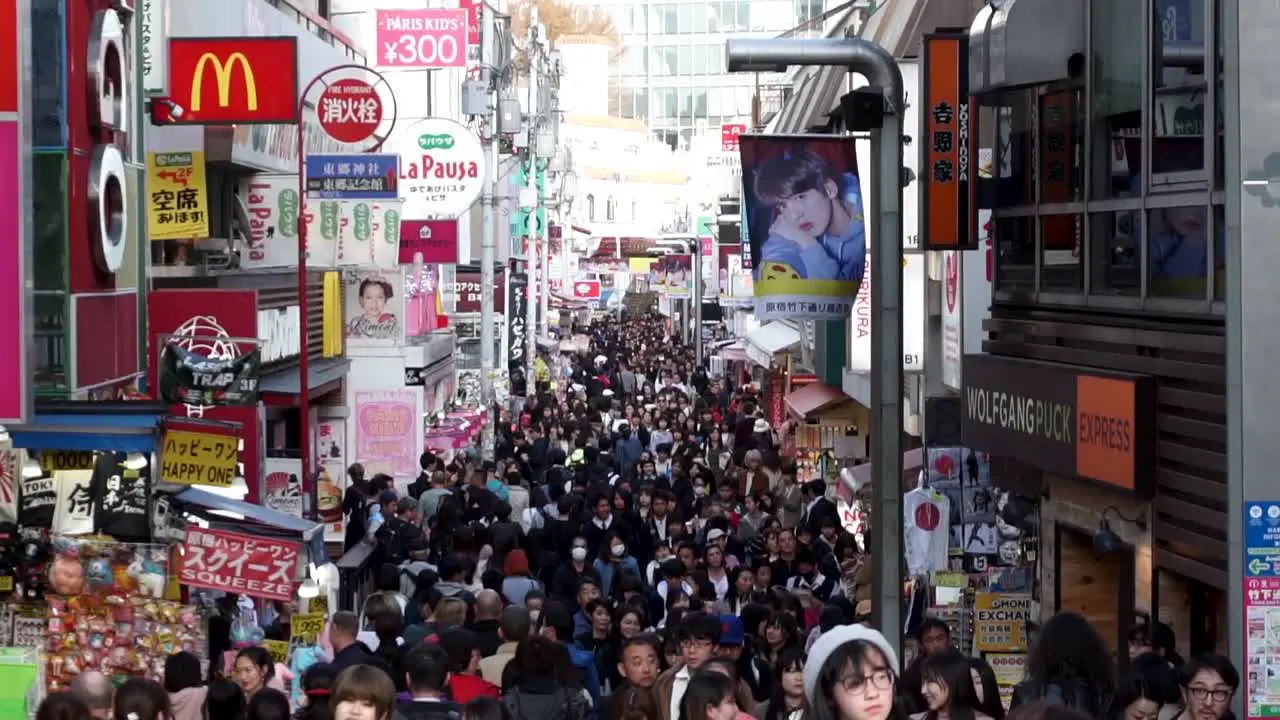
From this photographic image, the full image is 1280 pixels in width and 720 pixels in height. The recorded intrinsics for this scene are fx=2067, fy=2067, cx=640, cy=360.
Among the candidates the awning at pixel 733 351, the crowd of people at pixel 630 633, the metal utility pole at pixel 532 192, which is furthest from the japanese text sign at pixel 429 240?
the metal utility pole at pixel 532 192

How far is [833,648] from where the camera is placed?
20.1ft

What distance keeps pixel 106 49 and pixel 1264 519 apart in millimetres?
7818

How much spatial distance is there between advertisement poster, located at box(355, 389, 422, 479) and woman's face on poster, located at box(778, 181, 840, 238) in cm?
1574

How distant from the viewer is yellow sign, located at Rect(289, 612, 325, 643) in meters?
12.7

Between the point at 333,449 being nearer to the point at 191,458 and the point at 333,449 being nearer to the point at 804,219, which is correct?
the point at 191,458

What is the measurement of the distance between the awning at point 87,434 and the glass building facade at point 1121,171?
19.4 feet

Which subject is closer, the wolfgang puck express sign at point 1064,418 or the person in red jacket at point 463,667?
the person in red jacket at point 463,667

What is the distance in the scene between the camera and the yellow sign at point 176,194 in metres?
18.6

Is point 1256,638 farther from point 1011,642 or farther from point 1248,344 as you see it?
point 1011,642

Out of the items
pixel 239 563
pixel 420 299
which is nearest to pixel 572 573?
pixel 239 563

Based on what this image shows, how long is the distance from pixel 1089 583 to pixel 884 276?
4.06 meters

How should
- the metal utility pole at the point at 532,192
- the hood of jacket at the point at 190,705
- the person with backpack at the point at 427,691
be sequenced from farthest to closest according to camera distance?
the metal utility pole at the point at 532,192
the hood of jacket at the point at 190,705
the person with backpack at the point at 427,691

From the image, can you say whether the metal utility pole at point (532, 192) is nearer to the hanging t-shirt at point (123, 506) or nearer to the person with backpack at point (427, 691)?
the hanging t-shirt at point (123, 506)

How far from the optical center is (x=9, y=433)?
494 inches
